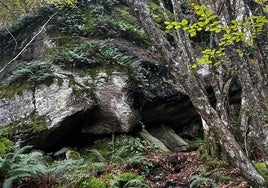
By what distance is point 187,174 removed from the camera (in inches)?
301

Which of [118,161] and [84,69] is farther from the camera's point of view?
[84,69]

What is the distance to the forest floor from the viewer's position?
6751 millimetres

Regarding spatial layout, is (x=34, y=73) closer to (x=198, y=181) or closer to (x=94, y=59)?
(x=94, y=59)

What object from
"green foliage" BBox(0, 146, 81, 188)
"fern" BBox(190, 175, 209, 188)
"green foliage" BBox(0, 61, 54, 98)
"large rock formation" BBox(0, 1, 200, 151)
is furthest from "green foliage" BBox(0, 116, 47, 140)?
"fern" BBox(190, 175, 209, 188)

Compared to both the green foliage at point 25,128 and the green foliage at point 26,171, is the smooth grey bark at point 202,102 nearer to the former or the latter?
the green foliage at point 26,171

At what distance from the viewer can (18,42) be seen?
14000 mm

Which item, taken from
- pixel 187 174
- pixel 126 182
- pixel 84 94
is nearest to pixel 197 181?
pixel 187 174

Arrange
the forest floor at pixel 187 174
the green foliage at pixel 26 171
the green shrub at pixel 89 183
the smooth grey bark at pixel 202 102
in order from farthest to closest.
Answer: the forest floor at pixel 187 174 < the green shrub at pixel 89 183 < the green foliage at pixel 26 171 < the smooth grey bark at pixel 202 102

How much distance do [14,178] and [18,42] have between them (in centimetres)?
995

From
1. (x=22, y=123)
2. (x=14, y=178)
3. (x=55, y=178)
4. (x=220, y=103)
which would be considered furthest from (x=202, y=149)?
(x=22, y=123)

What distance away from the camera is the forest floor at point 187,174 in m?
6.75

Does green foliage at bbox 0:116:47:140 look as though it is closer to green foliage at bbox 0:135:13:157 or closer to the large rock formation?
the large rock formation

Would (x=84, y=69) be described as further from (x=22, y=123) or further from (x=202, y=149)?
(x=202, y=149)

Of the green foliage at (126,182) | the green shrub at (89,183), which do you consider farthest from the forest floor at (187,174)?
the green shrub at (89,183)
